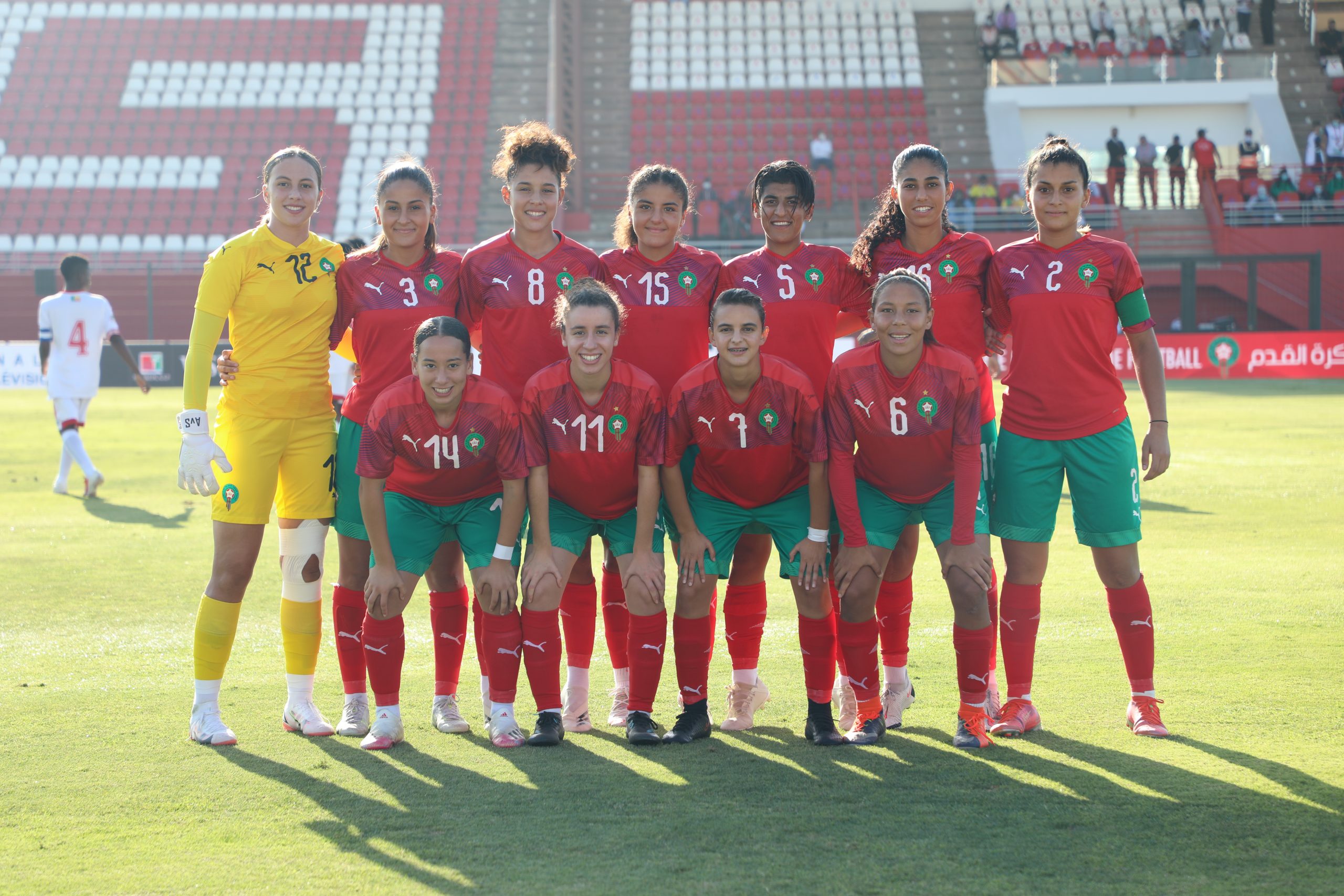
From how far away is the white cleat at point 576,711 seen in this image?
14.4 ft

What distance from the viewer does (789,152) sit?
29.2 m

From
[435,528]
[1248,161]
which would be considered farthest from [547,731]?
[1248,161]

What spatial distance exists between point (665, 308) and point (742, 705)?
1472mm

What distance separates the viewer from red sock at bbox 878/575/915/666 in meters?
4.53

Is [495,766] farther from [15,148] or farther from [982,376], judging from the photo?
[15,148]

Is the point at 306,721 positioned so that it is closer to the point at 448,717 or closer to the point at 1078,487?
the point at 448,717

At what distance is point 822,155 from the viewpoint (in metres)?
26.7

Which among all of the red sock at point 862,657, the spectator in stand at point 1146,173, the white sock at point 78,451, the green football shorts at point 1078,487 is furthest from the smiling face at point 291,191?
the spectator in stand at point 1146,173

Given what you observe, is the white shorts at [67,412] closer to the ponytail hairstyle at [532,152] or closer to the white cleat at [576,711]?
the ponytail hairstyle at [532,152]

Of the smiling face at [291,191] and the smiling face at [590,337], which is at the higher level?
the smiling face at [291,191]

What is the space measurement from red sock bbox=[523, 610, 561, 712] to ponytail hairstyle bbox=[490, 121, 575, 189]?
1619 mm

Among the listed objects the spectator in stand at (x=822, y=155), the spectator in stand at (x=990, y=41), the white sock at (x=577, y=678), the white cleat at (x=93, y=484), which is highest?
the spectator in stand at (x=990, y=41)

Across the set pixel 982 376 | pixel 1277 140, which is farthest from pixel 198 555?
pixel 1277 140

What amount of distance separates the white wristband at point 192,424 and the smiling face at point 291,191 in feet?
2.50
